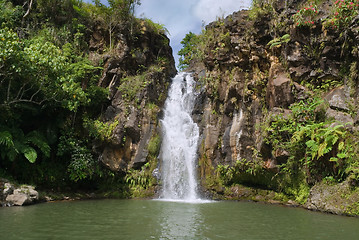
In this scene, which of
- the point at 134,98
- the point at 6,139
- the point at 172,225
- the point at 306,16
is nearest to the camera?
the point at 172,225

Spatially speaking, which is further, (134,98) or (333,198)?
(134,98)

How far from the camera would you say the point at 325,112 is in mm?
11914

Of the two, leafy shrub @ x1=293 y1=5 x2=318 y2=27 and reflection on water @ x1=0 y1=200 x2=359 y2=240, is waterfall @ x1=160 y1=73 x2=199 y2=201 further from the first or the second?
leafy shrub @ x1=293 y1=5 x2=318 y2=27

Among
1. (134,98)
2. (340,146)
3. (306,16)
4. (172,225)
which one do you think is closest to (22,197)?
(172,225)

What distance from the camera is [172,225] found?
7.52 m

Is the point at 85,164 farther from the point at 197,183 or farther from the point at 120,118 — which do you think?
the point at 197,183

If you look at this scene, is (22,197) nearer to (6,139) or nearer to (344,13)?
(6,139)

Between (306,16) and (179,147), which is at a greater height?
(306,16)

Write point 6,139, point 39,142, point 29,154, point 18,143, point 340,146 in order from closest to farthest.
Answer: point 340,146 → point 6,139 → point 29,154 → point 18,143 → point 39,142

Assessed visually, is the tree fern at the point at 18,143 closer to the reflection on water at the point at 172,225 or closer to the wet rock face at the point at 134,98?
the wet rock face at the point at 134,98

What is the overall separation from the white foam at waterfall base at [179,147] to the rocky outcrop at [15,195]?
6.12m

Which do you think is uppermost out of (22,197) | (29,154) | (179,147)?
(179,147)

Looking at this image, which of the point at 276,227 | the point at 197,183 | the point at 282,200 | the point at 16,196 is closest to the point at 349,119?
the point at 282,200

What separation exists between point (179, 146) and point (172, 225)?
9318 mm
